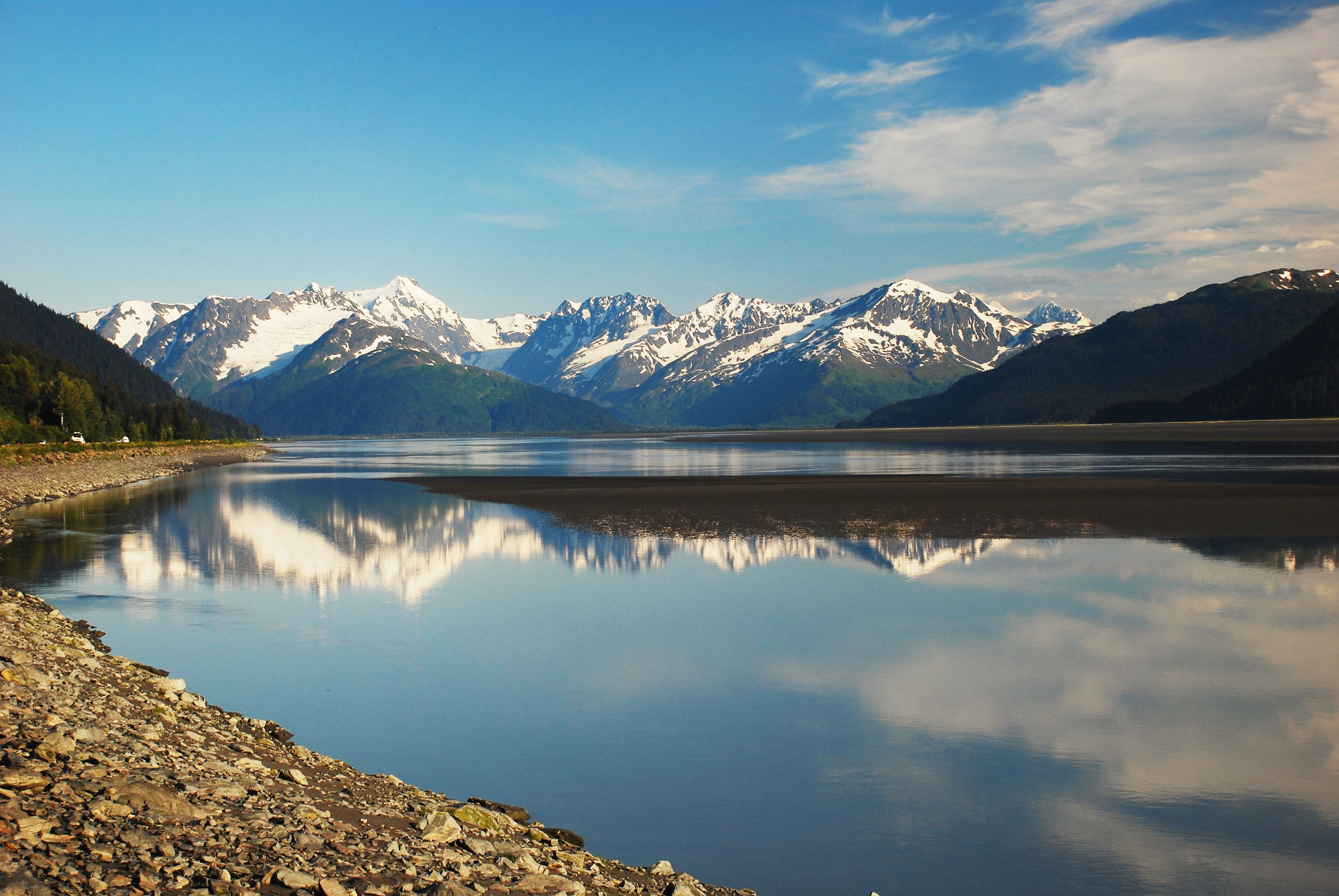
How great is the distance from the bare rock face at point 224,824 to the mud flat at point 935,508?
→ 30.2 metres

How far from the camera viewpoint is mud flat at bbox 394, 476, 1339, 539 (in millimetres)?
42094

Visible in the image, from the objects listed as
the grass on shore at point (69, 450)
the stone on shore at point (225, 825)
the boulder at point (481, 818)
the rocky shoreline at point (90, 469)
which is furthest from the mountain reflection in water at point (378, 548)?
the grass on shore at point (69, 450)

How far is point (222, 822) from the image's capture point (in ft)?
31.3

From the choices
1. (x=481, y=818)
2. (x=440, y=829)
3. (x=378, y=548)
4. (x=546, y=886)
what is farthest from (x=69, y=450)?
(x=546, y=886)

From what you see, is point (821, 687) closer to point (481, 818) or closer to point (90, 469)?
point (481, 818)

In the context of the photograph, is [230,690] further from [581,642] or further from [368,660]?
[581,642]

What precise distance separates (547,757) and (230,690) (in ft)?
24.8

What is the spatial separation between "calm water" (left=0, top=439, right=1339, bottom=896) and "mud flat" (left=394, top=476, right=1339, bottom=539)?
163 inches

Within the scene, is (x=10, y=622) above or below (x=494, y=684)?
above

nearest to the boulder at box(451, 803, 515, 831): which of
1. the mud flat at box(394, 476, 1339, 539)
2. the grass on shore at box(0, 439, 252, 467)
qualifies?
the mud flat at box(394, 476, 1339, 539)

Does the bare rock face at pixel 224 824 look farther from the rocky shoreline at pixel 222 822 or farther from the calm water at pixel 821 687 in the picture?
the calm water at pixel 821 687

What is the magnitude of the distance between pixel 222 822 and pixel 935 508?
46.8m

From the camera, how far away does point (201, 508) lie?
5831cm

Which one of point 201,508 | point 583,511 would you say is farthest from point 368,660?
point 201,508
